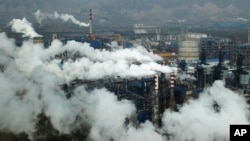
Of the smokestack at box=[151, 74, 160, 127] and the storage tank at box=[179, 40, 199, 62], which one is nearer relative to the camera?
the smokestack at box=[151, 74, 160, 127]

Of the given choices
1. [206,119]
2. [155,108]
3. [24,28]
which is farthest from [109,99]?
[24,28]

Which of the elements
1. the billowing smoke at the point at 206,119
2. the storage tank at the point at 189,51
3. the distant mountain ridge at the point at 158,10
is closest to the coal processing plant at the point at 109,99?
the billowing smoke at the point at 206,119

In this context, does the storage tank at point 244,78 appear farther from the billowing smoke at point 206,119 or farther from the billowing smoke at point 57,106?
the billowing smoke at point 206,119

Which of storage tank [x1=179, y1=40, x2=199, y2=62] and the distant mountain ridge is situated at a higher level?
the distant mountain ridge

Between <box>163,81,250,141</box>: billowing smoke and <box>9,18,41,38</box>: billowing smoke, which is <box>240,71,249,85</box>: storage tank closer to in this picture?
<box>163,81,250,141</box>: billowing smoke

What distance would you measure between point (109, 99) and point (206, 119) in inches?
160

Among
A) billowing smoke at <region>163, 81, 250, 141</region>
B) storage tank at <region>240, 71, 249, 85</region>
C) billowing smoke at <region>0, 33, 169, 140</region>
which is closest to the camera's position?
billowing smoke at <region>163, 81, 250, 141</region>

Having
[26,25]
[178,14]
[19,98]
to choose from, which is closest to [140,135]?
[19,98]

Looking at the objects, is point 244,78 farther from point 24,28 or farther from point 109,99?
point 24,28

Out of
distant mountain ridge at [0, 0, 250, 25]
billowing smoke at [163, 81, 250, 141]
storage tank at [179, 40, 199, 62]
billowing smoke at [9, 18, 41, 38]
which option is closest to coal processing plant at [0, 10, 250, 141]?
billowing smoke at [163, 81, 250, 141]

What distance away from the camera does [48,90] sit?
14.9m

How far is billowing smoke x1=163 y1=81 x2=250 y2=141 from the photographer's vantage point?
1180 centimetres

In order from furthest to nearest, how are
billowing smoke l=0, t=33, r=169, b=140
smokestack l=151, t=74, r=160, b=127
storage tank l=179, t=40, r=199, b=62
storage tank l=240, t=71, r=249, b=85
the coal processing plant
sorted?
storage tank l=179, t=40, r=199, b=62, storage tank l=240, t=71, r=249, b=85, smokestack l=151, t=74, r=160, b=127, billowing smoke l=0, t=33, r=169, b=140, the coal processing plant

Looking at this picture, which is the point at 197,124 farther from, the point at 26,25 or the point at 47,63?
the point at 26,25
